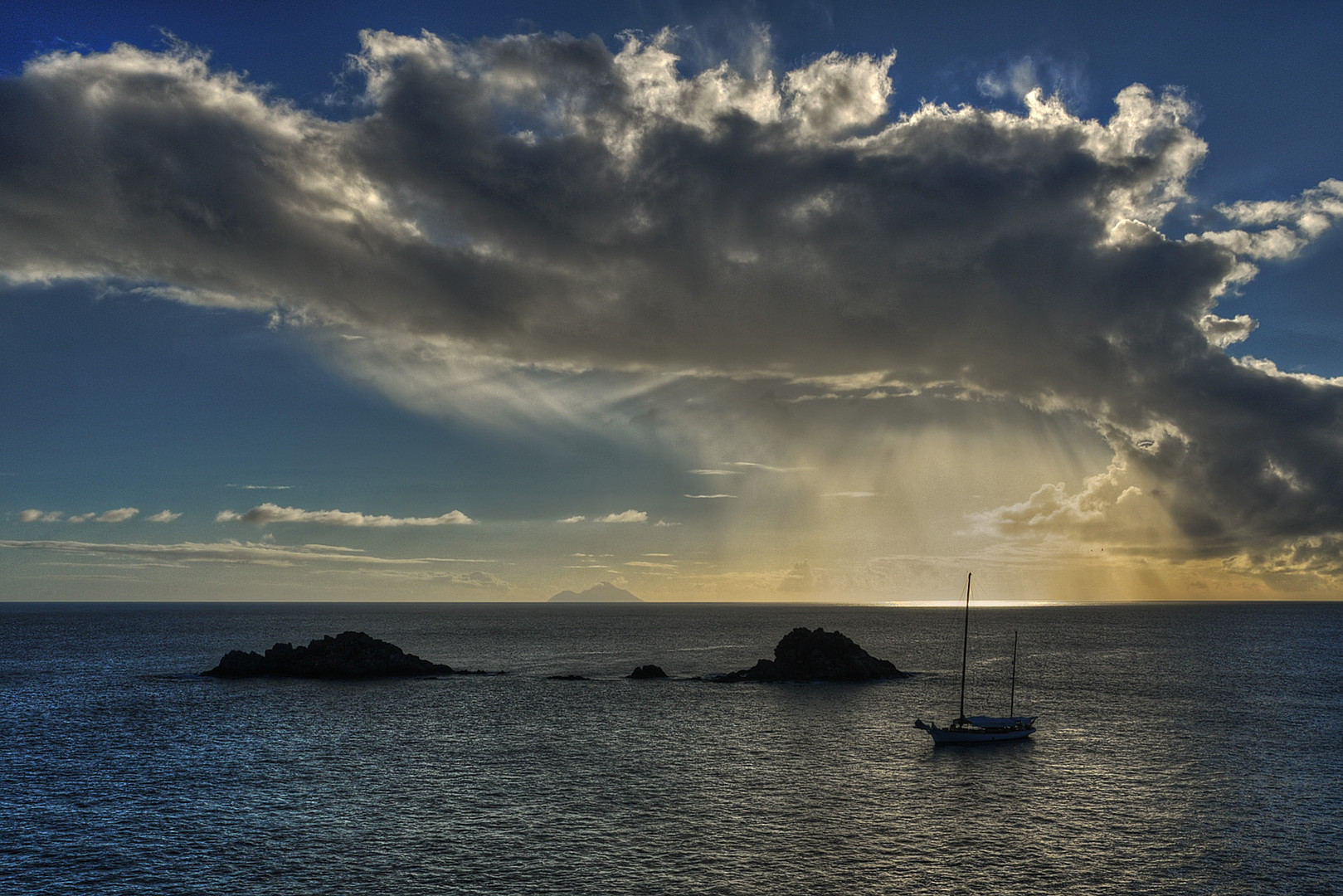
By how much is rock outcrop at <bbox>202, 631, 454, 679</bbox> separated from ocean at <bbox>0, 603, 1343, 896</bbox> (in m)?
12.4

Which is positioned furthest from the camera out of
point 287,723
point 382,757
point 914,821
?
point 287,723

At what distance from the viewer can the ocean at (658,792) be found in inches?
1751

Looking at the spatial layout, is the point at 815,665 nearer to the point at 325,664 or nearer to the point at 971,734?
A: the point at 971,734

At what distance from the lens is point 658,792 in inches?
2349

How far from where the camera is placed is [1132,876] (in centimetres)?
4388

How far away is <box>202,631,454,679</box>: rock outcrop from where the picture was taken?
407ft

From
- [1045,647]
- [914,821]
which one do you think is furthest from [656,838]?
[1045,647]

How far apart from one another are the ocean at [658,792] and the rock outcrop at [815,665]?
10807mm

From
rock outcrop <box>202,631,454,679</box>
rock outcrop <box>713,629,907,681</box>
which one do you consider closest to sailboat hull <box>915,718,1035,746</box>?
rock outcrop <box>713,629,907,681</box>

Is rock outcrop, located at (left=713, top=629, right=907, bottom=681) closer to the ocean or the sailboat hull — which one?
the ocean

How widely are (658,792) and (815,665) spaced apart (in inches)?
2653

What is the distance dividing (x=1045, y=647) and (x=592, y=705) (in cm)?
13753

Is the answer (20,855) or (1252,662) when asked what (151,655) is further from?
(1252,662)

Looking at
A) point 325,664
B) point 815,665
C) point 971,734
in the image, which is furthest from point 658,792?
point 325,664
